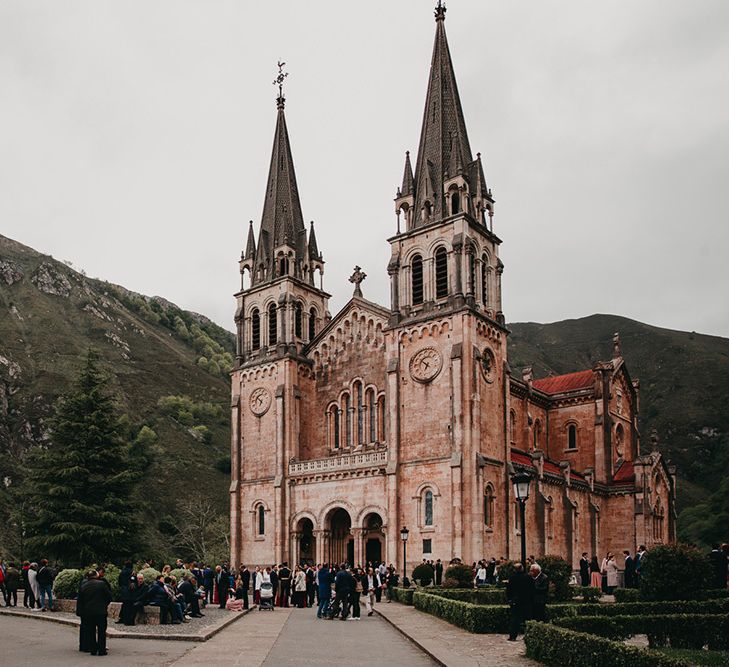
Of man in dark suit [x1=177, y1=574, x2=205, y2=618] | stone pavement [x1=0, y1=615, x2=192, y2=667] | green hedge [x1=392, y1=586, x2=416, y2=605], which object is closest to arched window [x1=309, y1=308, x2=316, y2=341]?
green hedge [x1=392, y1=586, x2=416, y2=605]

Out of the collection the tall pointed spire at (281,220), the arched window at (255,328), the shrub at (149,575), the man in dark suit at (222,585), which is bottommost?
the man in dark suit at (222,585)

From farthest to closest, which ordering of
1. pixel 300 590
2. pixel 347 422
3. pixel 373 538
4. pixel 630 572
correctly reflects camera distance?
1. pixel 347 422
2. pixel 373 538
3. pixel 300 590
4. pixel 630 572

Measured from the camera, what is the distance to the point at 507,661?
1573cm

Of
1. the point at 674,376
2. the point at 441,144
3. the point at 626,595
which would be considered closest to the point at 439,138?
the point at 441,144

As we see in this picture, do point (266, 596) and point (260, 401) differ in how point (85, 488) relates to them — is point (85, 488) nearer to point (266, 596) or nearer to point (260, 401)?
point (260, 401)

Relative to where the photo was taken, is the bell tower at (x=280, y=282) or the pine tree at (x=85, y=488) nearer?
the pine tree at (x=85, y=488)

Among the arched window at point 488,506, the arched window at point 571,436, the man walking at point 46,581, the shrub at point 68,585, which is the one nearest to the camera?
the man walking at point 46,581

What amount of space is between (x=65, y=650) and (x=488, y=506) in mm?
29601

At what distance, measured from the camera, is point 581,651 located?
43.7ft

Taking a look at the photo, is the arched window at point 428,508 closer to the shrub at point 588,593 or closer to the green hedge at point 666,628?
the shrub at point 588,593

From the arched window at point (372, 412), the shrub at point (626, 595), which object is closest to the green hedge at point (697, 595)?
the shrub at point (626, 595)

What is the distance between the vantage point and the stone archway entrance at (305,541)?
2010 inches

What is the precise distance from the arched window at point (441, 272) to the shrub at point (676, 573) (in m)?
28.0

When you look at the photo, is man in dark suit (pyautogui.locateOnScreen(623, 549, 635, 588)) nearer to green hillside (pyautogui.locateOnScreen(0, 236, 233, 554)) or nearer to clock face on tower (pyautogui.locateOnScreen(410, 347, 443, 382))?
clock face on tower (pyautogui.locateOnScreen(410, 347, 443, 382))
